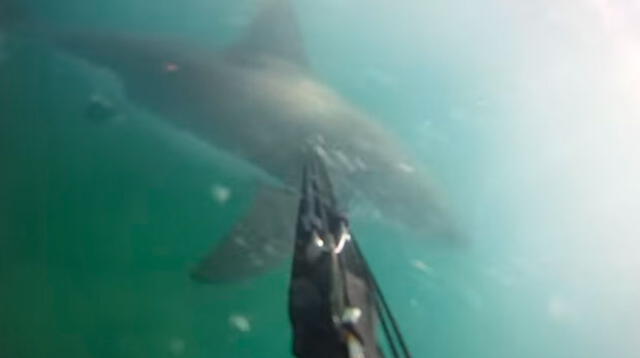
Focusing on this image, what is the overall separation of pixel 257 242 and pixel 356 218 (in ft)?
4.07

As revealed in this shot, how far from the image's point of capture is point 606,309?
A: 15.4 m

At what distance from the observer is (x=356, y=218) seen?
22.2 ft

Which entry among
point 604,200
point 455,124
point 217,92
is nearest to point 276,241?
point 217,92

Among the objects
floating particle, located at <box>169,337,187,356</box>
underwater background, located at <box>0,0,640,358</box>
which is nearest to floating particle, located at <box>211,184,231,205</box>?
underwater background, located at <box>0,0,640,358</box>

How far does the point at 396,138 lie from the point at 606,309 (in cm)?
1159

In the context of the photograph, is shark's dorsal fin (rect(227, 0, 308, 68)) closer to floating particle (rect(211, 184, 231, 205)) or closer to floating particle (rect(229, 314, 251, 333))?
floating particle (rect(211, 184, 231, 205))

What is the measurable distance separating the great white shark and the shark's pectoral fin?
A: 1cm

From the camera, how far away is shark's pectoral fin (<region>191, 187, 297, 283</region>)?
5.88 m

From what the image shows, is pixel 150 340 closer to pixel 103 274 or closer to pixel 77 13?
pixel 103 274

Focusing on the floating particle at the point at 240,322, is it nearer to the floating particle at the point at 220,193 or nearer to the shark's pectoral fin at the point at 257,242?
the floating particle at the point at 220,193

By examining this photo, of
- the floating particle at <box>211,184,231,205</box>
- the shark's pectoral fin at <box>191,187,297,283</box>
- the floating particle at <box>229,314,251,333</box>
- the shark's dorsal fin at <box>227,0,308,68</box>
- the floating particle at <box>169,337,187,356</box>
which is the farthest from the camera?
the floating particle at <box>229,314,251,333</box>

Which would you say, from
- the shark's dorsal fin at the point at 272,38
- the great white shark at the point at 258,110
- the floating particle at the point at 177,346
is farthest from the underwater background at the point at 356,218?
the shark's dorsal fin at the point at 272,38

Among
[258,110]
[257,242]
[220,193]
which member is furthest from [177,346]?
[258,110]

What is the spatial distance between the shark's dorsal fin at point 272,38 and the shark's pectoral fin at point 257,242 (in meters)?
1.39
